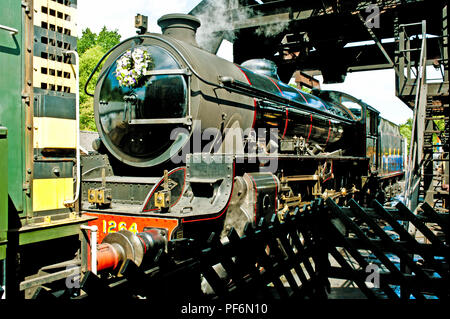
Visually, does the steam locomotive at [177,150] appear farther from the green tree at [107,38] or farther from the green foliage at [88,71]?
the green tree at [107,38]

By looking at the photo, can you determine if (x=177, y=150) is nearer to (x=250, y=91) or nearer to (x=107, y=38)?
(x=250, y=91)

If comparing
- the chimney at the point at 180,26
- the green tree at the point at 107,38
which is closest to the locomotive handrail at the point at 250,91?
the chimney at the point at 180,26

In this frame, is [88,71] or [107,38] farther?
[107,38]

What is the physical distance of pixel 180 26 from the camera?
5.34 meters

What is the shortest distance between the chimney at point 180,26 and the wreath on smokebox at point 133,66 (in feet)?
2.43

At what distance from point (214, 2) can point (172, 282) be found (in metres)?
9.47

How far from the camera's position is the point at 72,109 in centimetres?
308

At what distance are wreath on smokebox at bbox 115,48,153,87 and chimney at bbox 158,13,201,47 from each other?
29.2 inches

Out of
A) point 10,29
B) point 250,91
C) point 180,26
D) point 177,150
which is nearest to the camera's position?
point 10,29

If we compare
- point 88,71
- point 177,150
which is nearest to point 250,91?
point 177,150

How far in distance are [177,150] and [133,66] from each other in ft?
3.84

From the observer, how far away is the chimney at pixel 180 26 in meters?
5.34

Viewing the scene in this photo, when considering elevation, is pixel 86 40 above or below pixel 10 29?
above
